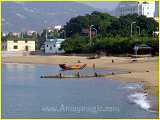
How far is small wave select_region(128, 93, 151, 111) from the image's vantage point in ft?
66.9

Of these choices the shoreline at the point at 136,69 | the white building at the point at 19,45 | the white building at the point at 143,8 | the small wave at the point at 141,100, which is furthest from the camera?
the white building at the point at 143,8

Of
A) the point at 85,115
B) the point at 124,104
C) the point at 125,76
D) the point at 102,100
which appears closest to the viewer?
the point at 85,115

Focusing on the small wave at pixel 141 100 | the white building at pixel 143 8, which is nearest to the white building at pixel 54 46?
the white building at pixel 143 8

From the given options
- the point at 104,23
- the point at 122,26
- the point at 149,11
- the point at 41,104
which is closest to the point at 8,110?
the point at 41,104

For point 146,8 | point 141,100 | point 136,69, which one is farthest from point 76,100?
point 146,8

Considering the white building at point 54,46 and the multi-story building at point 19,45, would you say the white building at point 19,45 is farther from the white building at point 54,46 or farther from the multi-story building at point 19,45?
the white building at point 54,46

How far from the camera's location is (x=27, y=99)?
23.9m

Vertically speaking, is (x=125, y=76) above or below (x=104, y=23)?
below

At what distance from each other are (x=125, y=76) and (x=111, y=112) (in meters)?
16.9

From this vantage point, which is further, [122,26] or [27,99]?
[122,26]

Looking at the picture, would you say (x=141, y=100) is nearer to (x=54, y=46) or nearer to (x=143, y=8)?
(x=54, y=46)

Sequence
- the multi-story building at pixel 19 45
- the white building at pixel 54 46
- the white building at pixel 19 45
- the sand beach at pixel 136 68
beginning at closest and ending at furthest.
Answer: the sand beach at pixel 136 68, the white building at pixel 54 46, the white building at pixel 19 45, the multi-story building at pixel 19 45

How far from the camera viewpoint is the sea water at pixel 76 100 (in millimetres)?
18984

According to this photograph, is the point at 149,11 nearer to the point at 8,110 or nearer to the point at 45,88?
the point at 45,88
